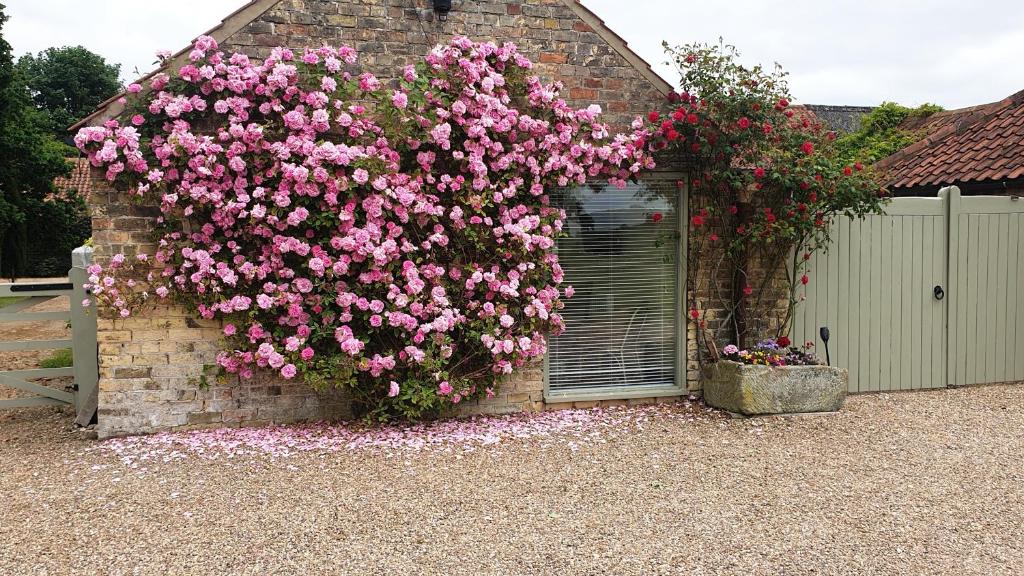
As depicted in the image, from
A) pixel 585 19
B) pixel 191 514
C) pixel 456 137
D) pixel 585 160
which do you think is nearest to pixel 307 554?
pixel 191 514

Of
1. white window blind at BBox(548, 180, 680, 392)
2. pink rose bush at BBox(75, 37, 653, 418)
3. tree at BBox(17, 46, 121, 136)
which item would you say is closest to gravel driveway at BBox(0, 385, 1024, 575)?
white window blind at BBox(548, 180, 680, 392)

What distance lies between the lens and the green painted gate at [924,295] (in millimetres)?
7293

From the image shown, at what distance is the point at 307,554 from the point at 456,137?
3.45 meters

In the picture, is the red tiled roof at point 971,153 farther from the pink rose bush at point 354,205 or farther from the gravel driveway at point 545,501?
the pink rose bush at point 354,205

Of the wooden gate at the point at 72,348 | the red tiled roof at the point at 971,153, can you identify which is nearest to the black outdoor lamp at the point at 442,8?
the wooden gate at the point at 72,348

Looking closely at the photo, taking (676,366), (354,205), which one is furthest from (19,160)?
(676,366)

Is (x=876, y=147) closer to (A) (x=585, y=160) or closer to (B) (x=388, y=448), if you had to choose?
(A) (x=585, y=160)

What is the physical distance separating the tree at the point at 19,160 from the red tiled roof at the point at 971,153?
19.3 meters

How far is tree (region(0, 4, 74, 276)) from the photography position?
18625 mm

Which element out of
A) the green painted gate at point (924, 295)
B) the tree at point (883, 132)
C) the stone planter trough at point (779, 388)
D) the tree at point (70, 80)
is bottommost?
the stone planter trough at point (779, 388)

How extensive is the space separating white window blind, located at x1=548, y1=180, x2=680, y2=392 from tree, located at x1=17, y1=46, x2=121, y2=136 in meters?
41.1

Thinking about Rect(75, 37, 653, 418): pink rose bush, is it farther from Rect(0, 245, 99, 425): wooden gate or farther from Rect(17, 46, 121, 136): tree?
Rect(17, 46, 121, 136): tree

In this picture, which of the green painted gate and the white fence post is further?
the green painted gate

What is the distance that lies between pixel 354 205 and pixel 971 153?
8.27 m
